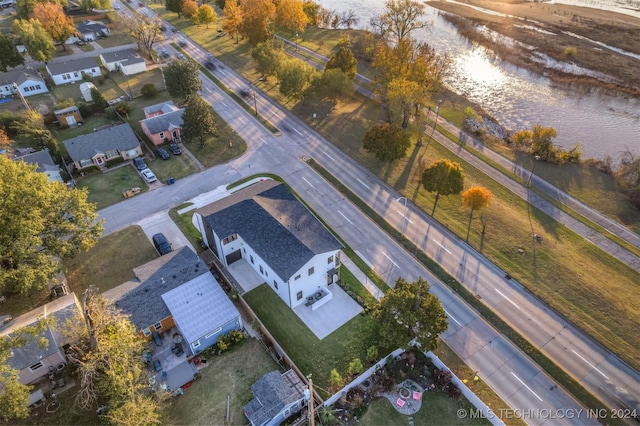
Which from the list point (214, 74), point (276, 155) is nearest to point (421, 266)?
point (276, 155)

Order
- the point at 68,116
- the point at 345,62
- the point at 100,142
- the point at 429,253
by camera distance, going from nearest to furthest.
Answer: the point at 429,253 < the point at 100,142 < the point at 68,116 < the point at 345,62

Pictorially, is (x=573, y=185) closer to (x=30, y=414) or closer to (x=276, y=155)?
(x=276, y=155)

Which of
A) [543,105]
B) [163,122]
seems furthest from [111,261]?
[543,105]

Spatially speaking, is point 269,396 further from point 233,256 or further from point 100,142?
point 100,142

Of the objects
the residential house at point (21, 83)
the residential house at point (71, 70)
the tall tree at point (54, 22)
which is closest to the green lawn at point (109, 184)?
the residential house at point (21, 83)

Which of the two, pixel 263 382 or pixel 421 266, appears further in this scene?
pixel 421 266

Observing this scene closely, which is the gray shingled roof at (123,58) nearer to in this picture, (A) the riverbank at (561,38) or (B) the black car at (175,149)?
(B) the black car at (175,149)

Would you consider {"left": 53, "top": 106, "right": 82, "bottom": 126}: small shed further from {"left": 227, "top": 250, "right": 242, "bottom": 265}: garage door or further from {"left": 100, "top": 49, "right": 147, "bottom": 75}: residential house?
{"left": 227, "top": 250, "right": 242, "bottom": 265}: garage door
